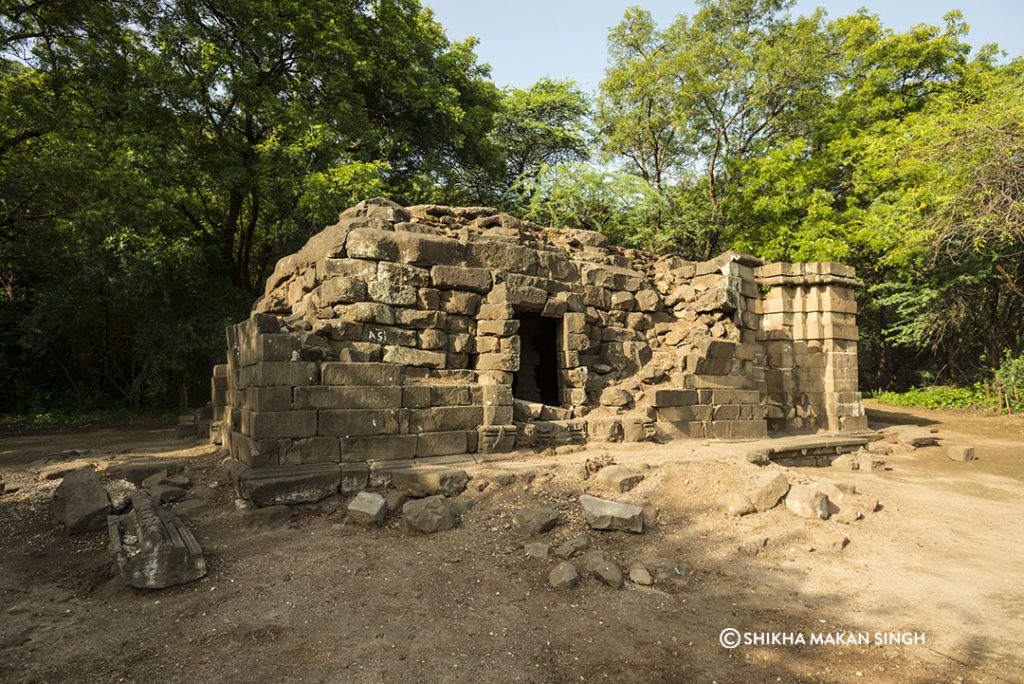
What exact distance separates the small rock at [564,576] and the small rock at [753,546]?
5.66ft

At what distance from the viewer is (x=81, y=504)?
226 inches

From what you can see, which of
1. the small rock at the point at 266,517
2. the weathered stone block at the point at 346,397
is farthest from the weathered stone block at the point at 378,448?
the small rock at the point at 266,517

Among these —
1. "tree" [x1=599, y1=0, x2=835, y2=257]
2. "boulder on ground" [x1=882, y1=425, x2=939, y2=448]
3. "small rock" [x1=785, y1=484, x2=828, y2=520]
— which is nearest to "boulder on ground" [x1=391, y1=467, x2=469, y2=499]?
"small rock" [x1=785, y1=484, x2=828, y2=520]

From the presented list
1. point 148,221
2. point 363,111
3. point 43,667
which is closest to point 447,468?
point 43,667

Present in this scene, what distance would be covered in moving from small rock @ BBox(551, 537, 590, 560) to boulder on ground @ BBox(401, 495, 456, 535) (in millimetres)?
1136

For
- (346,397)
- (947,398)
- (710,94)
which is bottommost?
(947,398)

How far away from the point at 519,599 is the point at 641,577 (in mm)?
1053

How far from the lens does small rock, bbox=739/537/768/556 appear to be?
512 cm

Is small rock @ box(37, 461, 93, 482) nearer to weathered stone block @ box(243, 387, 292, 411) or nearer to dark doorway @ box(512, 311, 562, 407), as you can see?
weathered stone block @ box(243, 387, 292, 411)

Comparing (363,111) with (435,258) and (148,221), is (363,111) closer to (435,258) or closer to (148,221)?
(148,221)

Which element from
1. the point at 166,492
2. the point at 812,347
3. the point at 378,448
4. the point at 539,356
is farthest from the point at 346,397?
the point at 812,347

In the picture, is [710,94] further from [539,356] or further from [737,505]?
[737,505]

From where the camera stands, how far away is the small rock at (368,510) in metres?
5.45

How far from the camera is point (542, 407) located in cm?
805
